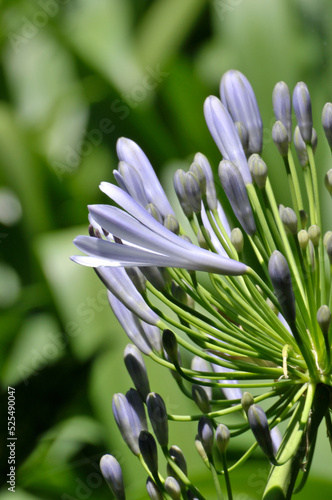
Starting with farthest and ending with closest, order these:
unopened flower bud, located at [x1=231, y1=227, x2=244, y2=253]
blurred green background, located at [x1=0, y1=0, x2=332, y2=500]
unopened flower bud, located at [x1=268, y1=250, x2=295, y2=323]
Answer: blurred green background, located at [x1=0, y1=0, x2=332, y2=500]
unopened flower bud, located at [x1=231, y1=227, x2=244, y2=253]
unopened flower bud, located at [x1=268, y1=250, x2=295, y2=323]

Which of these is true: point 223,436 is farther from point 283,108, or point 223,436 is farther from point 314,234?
point 283,108

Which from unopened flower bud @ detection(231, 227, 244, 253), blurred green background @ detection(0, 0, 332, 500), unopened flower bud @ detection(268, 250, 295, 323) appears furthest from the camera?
blurred green background @ detection(0, 0, 332, 500)

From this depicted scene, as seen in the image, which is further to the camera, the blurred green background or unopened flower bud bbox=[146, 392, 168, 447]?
the blurred green background

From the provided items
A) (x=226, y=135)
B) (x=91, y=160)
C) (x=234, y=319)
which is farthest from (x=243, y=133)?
(x=91, y=160)

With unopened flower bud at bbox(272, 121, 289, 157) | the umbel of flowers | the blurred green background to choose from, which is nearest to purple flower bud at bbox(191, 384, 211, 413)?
the umbel of flowers

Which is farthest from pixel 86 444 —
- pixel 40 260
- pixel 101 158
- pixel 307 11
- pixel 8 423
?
pixel 307 11

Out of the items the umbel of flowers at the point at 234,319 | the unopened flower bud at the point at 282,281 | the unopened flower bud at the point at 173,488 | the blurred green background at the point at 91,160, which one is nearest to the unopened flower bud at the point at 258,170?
the umbel of flowers at the point at 234,319

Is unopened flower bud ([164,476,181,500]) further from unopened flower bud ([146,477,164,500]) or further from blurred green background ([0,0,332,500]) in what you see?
blurred green background ([0,0,332,500])
